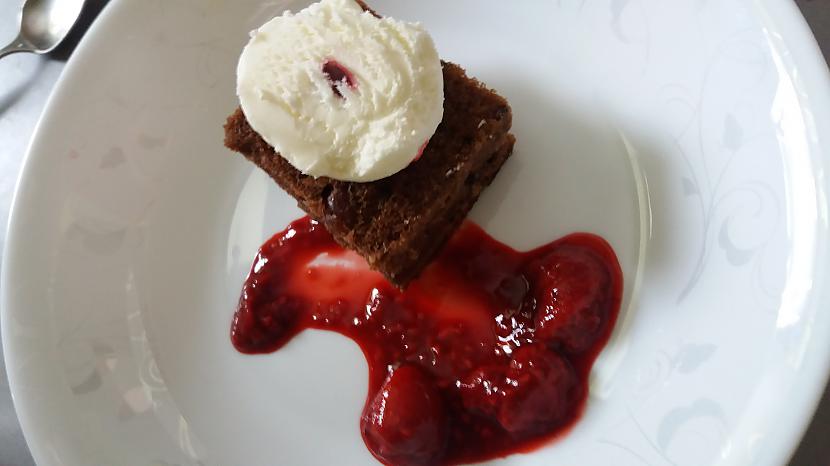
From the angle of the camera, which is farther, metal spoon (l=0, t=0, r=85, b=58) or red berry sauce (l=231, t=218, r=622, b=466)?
metal spoon (l=0, t=0, r=85, b=58)

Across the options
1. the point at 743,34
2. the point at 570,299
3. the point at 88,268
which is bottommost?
the point at 88,268

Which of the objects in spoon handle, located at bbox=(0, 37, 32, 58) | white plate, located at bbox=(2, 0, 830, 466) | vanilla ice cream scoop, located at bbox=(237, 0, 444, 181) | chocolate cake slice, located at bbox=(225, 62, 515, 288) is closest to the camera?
white plate, located at bbox=(2, 0, 830, 466)

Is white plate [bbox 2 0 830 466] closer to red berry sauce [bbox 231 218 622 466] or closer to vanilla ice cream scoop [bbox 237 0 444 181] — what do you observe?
red berry sauce [bbox 231 218 622 466]

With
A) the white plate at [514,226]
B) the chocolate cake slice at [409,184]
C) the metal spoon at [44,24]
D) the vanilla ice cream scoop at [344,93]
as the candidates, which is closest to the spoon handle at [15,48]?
the metal spoon at [44,24]

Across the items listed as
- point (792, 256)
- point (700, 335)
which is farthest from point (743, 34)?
point (700, 335)

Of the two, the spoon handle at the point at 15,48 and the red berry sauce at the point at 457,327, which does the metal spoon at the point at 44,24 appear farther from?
the red berry sauce at the point at 457,327

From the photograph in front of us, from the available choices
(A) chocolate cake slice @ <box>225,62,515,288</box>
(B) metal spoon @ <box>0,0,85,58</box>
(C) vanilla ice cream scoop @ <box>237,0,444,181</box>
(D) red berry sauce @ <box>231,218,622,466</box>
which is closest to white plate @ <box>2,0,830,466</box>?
(D) red berry sauce @ <box>231,218,622,466</box>

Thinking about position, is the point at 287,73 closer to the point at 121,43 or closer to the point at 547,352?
the point at 121,43
